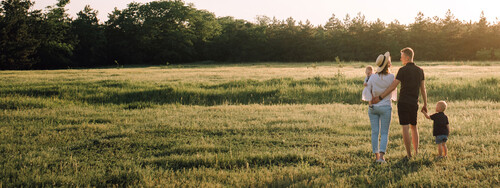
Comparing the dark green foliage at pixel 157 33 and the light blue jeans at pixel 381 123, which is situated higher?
the dark green foliage at pixel 157 33

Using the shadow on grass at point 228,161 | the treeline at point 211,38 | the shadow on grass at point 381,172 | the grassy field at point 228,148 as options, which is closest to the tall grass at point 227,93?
the grassy field at point 228,148

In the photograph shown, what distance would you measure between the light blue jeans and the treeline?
66419 millimetres

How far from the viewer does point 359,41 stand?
77.6 meters

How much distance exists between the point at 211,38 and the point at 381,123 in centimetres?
8165

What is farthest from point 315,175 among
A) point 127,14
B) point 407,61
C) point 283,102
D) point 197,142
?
point 127,14

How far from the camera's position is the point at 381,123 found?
5.99m

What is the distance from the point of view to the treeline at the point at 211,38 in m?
65.7

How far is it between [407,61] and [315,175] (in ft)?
8.45

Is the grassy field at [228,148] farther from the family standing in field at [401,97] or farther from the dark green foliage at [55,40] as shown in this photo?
the dark green foliage at [55,40]

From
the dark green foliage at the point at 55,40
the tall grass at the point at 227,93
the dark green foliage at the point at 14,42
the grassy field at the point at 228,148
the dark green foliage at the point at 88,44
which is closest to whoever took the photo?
the grassy field at the point at 228,148

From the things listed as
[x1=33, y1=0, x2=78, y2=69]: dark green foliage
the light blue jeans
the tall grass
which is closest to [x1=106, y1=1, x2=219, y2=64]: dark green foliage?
[x1=33, y1=0, x2=78, y2=69]: dark green foliage

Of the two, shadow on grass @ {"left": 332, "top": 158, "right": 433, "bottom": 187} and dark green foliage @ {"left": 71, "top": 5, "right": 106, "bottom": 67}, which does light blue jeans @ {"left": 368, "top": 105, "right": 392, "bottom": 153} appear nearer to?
shadow on grass @ {"left": 332, "top": 158, "right": 433, "bottom": 187}

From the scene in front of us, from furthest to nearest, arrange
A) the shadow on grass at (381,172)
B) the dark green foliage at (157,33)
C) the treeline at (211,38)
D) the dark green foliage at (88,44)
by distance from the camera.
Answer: the dark green foliage at (157,33) → the dark green foliage at (88,44) → the treeline at (211,38) → the shadow on grass at (381,172)

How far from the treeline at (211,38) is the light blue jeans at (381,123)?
66419mm
